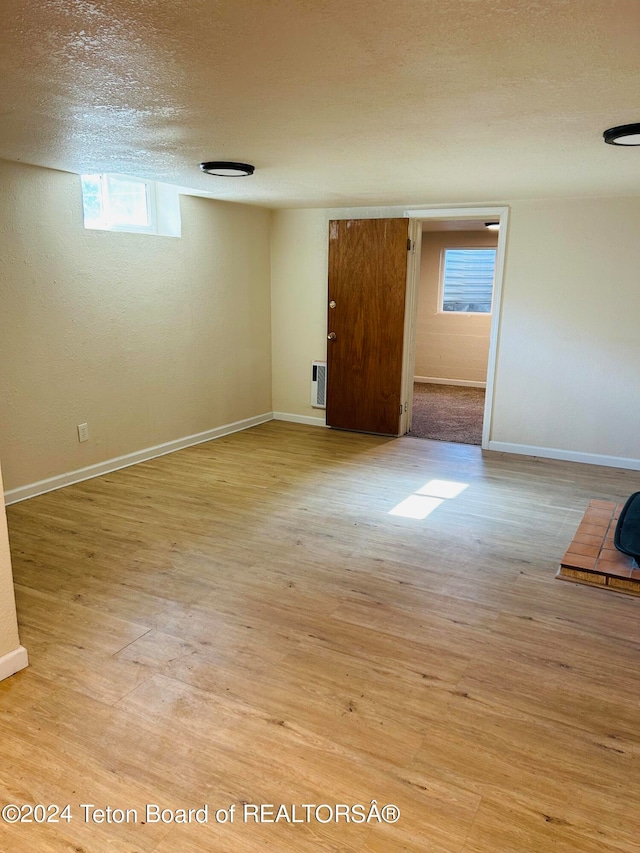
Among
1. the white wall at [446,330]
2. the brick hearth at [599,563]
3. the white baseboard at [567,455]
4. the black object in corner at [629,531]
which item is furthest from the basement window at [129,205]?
the white wall at [446,330]

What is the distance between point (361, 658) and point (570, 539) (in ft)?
5.64

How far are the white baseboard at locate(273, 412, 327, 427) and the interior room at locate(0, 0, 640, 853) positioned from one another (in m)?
0.43

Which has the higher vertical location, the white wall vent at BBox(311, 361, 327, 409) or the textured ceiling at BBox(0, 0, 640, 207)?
the textured ceiling at BBox(0, 0, 640, 207)

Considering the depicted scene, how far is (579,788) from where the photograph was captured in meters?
1.71

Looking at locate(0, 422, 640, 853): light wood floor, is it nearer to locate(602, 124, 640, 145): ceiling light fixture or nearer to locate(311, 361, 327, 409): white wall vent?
locate(602, 124, 640, 145): ceiling light fixture

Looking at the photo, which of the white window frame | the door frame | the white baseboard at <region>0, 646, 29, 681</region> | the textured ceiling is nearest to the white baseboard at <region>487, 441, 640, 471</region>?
the door frame

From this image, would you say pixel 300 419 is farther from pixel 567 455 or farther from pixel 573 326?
pixel 573 326

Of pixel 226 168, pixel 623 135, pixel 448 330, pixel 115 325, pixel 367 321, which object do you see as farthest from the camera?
pixel 448 330

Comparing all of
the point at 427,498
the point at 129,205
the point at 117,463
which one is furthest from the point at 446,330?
the point at 117,463

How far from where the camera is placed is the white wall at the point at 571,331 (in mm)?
4570

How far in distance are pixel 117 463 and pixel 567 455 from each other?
12.0 ft

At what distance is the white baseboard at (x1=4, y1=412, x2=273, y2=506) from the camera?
391 cm

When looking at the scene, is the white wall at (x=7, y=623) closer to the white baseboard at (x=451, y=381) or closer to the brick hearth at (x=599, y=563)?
the brick hearth at (x=599, y=563)

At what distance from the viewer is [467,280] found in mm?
8320
